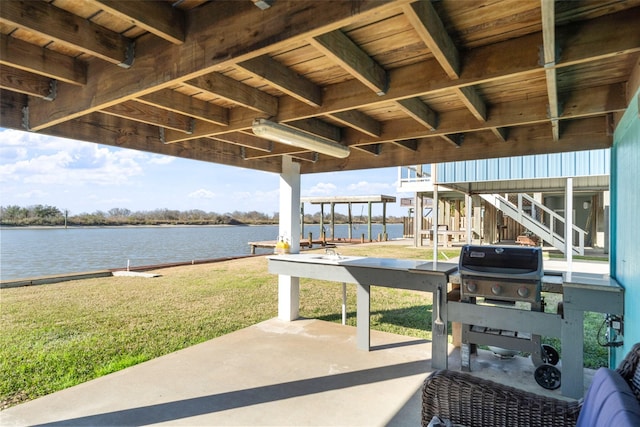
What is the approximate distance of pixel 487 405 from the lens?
1.65 m

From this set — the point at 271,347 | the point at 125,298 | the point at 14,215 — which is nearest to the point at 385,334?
the point at 271,347

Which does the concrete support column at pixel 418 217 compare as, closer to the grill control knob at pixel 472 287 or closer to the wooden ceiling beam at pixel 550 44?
the grill control knob at pixel 472 287

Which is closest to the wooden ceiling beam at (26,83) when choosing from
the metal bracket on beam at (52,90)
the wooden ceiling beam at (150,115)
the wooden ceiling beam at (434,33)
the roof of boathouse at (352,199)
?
the metal bracket on beam at (52,90)

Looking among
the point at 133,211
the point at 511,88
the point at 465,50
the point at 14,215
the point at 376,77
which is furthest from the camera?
the point at 133,211

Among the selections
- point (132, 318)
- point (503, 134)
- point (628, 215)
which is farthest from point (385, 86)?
point (132, 318)

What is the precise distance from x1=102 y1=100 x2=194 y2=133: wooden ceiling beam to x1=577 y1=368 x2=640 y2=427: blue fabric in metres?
3.35

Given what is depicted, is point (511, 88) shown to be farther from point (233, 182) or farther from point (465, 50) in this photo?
point (233, 182)

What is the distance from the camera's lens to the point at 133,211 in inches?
1625

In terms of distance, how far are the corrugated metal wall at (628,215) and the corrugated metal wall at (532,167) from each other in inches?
172

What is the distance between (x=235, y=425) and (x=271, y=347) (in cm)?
150

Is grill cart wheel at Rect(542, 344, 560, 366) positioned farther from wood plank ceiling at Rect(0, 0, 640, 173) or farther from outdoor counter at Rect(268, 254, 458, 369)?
wood plank ceiling at Rect(0, 0, 640, 173)

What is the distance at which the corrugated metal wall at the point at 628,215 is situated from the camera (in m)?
2.16

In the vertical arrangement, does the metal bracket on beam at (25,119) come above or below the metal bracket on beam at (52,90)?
below

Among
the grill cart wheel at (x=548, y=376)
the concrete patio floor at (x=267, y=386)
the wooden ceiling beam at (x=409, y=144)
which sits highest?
the wooden ceiling beam at (x=409, y=144)
